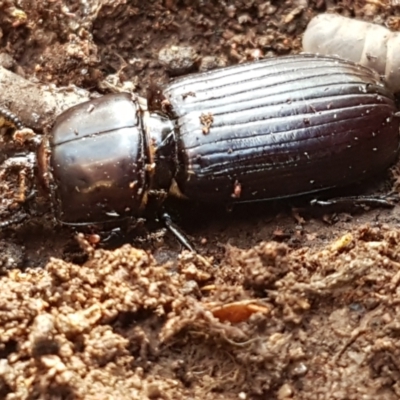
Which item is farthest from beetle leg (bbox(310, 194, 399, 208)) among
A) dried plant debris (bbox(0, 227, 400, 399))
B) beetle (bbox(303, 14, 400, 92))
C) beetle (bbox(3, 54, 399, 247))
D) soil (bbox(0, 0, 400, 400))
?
dried plant debris (bbox(0, 227, 400, 399))

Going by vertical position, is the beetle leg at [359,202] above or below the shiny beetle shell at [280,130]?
below

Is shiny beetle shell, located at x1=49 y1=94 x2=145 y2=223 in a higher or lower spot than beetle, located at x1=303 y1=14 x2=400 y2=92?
lower

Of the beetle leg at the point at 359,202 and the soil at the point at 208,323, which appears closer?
the soil at the point at 208,323

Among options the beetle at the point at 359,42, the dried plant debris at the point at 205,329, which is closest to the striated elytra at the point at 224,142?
the beetle at the point at 359,42

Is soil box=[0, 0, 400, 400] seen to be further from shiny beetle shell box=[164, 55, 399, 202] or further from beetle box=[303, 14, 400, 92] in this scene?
beetle box=[303, 14, 400, 92]

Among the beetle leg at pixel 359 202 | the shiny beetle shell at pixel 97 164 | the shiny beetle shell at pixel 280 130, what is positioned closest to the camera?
the shiny beetle shell at pixel 97 164

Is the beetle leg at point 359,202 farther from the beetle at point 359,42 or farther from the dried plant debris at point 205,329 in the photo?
the dried plant debris at point 205,329

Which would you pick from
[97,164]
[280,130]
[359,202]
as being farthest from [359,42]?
[97,164]

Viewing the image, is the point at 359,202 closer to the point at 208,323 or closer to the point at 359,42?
the point at 359,42
